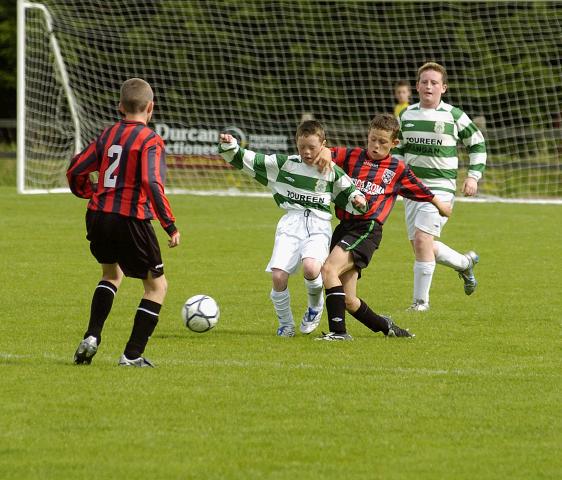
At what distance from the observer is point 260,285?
1120cm

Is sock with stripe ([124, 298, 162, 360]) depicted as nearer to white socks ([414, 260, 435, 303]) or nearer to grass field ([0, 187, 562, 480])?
grass field ([0, 187, 562, 480])

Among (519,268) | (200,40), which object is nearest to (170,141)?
(200,40)

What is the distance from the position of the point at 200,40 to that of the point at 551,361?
23.0 metres

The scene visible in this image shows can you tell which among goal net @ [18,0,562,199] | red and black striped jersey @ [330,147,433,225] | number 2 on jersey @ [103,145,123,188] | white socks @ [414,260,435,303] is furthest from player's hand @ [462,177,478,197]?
goal net @ [18,0,562,199]

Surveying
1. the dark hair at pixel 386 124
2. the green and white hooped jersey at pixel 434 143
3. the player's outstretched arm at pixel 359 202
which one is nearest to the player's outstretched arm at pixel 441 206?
the dark hair at pixel 386 124

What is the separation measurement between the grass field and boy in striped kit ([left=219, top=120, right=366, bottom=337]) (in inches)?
13.0

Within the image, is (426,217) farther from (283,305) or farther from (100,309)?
(100,309)

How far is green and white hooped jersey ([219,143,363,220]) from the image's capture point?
26.8 ft

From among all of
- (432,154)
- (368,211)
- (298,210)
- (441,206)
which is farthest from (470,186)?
(298,210)

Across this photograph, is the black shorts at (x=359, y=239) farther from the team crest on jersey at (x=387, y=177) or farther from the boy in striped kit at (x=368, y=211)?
the team crest on jersey at (x=387, y=177)

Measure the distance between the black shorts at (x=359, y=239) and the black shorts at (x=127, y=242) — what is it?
1.83m

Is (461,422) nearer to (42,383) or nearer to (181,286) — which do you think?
(42,383)

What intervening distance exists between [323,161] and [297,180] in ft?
0.92

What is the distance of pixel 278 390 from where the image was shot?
20.6ft
